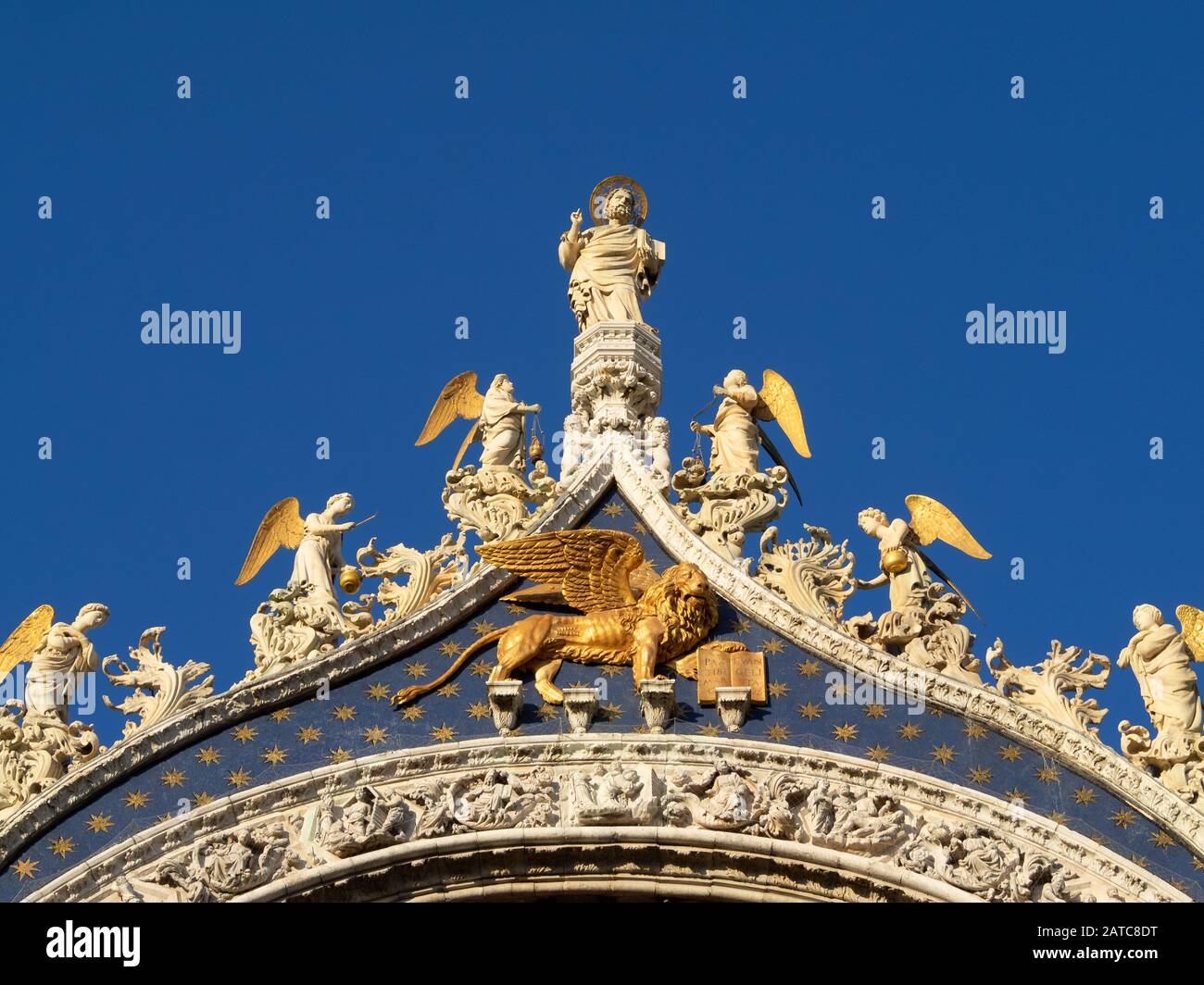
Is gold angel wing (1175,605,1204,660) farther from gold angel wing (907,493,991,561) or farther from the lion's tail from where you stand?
the lion's tail

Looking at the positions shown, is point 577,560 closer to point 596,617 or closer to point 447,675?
point 596,617

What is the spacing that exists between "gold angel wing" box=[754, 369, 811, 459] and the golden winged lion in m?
1.96

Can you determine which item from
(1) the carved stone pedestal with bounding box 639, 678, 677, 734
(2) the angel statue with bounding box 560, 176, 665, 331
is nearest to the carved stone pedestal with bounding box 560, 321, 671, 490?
(2) the angel statue with bounding box 560, 176, 665, 331

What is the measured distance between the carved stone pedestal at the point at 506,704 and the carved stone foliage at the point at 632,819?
246 millimetres

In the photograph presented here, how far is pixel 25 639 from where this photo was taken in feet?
75.7

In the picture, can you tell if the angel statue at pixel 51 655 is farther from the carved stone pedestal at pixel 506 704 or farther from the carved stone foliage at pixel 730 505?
the carved stone foliage at pixel 730 505

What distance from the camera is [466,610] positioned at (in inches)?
915

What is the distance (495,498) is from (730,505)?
6.02ft

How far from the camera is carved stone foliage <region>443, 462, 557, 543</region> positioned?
2384cm

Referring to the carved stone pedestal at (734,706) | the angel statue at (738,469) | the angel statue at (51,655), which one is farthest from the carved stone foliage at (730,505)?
the angel statue at (51,655)

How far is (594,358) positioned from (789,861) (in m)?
5.33

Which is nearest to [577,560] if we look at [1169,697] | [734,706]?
[734,706]
